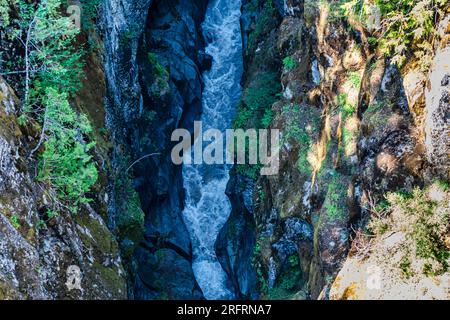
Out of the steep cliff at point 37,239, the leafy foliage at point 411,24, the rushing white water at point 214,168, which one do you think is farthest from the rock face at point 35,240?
the rushing white water at point 214,168

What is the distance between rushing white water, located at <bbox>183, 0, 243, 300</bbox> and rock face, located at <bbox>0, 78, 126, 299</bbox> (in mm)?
12676

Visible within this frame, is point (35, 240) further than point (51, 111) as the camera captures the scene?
No

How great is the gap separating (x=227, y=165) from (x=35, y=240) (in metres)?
17.1

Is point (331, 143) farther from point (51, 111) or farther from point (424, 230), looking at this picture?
point (51, 111)

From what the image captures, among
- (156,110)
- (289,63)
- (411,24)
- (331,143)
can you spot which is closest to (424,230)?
(411,24)

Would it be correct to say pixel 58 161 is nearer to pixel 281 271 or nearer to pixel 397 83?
pixel 397 83

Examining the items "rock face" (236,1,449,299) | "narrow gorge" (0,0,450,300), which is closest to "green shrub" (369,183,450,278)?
"narrow gorge" (0,0,450,300)

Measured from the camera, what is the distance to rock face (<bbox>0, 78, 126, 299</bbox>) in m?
8.98

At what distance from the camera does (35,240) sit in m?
9.85

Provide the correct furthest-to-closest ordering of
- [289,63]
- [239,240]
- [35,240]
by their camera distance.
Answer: [239,240]
[289,63]
[35,240]

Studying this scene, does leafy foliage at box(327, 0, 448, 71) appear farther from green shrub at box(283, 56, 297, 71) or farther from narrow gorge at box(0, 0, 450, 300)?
green shrub at box(283, 56, 297, 71)

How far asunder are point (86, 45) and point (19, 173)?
611 cm

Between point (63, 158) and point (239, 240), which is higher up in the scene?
→ point (63, 158)
